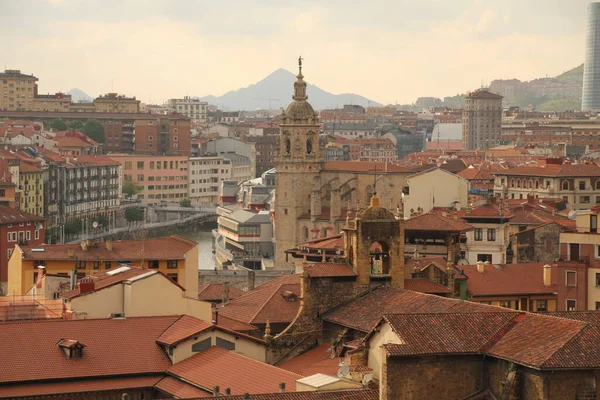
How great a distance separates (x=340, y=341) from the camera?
37219mm

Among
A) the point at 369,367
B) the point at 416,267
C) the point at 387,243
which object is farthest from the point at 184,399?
the point at 416,267

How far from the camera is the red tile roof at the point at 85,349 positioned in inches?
1342

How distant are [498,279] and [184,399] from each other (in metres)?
22.9

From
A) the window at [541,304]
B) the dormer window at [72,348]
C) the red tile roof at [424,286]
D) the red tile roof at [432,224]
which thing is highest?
the red tile roof at [432,224]

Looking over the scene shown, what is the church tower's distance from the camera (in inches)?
3617

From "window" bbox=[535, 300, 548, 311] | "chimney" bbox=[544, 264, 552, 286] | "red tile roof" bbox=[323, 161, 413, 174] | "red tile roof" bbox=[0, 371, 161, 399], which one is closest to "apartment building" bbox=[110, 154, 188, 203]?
"red tile roof" bbox=[323, 161, 413, 174]

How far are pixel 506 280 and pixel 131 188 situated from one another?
110 meters

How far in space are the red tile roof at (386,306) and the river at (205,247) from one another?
60.9m

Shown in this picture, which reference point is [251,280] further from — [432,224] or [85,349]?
[85,349]

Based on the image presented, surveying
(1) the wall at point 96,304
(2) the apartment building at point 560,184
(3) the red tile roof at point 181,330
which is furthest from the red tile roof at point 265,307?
(2) the apartment building at point 560,184

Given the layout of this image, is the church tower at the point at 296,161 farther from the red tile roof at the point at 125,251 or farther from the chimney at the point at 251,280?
the red tile roof at the point at 125,251

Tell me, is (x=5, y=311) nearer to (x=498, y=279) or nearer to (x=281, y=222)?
(x=498, y=279)

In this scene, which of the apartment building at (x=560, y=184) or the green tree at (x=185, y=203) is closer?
the apartment building at (x=560, y=184)

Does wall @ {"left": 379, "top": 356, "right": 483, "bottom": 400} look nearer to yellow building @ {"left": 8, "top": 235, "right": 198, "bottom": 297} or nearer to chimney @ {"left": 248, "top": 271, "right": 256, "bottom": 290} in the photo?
yellow building @ {"left": 8, "top": 235, "right": 198, "bottom": 297}
